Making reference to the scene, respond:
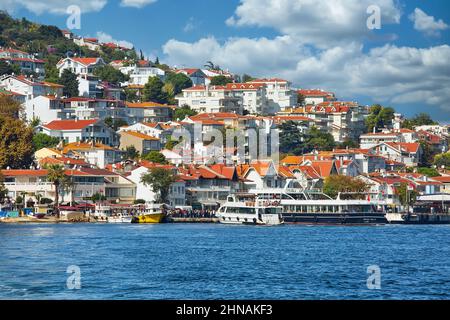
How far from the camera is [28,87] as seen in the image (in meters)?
108

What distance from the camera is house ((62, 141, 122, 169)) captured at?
8831cm

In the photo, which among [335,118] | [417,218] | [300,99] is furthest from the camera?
[300,99]

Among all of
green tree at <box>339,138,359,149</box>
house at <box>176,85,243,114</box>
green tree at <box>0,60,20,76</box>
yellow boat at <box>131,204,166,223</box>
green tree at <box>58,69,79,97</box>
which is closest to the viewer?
yellow boat at <box>131,204,166,223</box>

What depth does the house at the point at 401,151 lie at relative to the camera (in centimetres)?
11604

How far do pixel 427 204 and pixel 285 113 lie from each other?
44.4 m

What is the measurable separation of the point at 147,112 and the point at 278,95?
90.1 feet

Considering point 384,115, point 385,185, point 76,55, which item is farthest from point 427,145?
point 76,55

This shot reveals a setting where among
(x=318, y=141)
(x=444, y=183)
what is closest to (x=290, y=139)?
(x=318, y=141)

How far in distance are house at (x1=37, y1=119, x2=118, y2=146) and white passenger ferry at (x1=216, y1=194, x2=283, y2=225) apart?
25.9 m

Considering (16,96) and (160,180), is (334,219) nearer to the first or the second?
(160,180)

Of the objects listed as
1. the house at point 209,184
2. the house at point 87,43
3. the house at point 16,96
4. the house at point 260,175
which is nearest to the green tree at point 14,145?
the house at point 209,184

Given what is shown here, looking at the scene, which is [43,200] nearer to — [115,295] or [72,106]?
[72,106]

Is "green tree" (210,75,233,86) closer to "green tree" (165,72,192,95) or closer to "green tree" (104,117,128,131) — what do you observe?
"green tree" (165,72,192,95)

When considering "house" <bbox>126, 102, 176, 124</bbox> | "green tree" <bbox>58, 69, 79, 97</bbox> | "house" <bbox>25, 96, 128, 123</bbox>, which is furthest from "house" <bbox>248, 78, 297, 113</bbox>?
"house" <bbox>25, 96, 128, 123</bbox>
